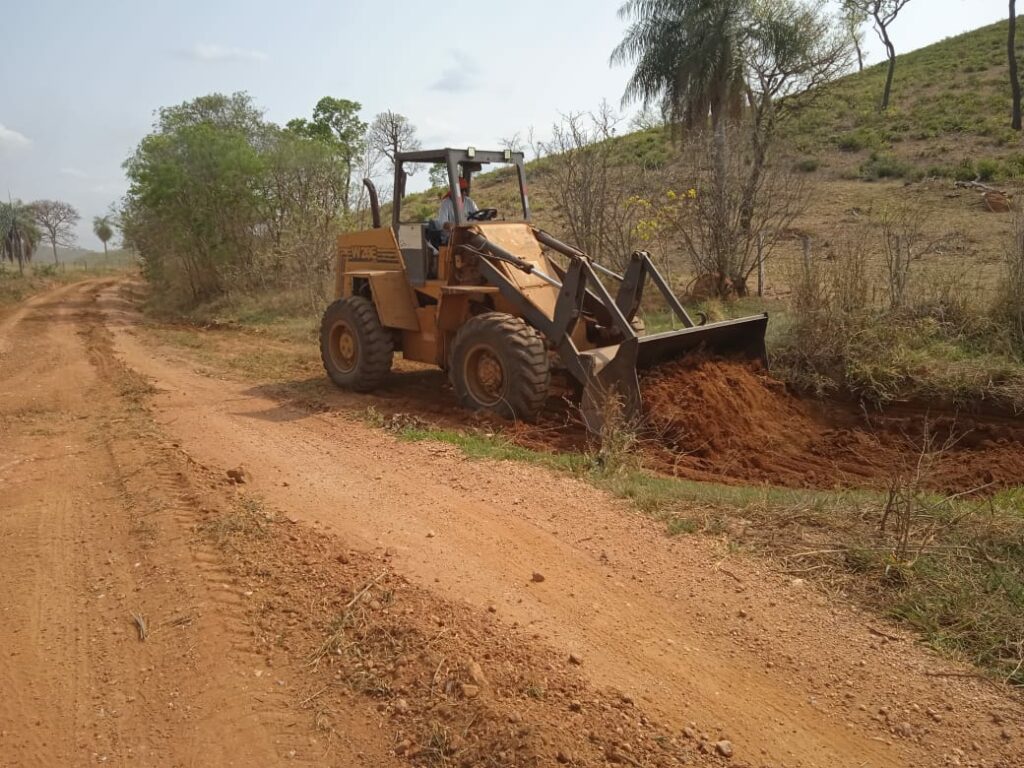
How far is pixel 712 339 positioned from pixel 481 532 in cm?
380

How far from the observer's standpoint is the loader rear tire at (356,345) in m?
8.79

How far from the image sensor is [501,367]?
23.9 ft

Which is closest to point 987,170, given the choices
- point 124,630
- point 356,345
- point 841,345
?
point 841,345

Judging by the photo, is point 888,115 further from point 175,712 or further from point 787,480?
point 175,712

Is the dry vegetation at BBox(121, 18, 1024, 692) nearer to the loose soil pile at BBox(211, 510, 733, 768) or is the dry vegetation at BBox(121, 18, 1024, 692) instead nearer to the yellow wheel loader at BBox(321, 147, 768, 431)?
the loose soil pile at BBox(211, 510, 733, 768)

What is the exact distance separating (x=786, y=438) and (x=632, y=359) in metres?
1.70

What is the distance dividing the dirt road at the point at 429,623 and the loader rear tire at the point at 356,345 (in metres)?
2.52

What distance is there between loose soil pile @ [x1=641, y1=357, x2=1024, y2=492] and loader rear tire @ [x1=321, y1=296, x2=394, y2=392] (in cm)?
326

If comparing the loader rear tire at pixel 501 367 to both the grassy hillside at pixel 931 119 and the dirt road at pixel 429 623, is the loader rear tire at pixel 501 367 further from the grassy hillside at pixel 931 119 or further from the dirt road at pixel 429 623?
the grassy hillside at pixel 931 119

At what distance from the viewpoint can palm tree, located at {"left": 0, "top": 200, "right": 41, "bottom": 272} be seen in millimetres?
55750

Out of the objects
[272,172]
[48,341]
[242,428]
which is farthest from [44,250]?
[242,428]

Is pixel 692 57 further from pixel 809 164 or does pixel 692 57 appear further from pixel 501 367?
pixel 501 367

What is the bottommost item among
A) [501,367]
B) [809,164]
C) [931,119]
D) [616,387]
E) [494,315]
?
[616,387]

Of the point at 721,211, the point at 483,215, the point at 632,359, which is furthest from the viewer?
the point at 721,211
